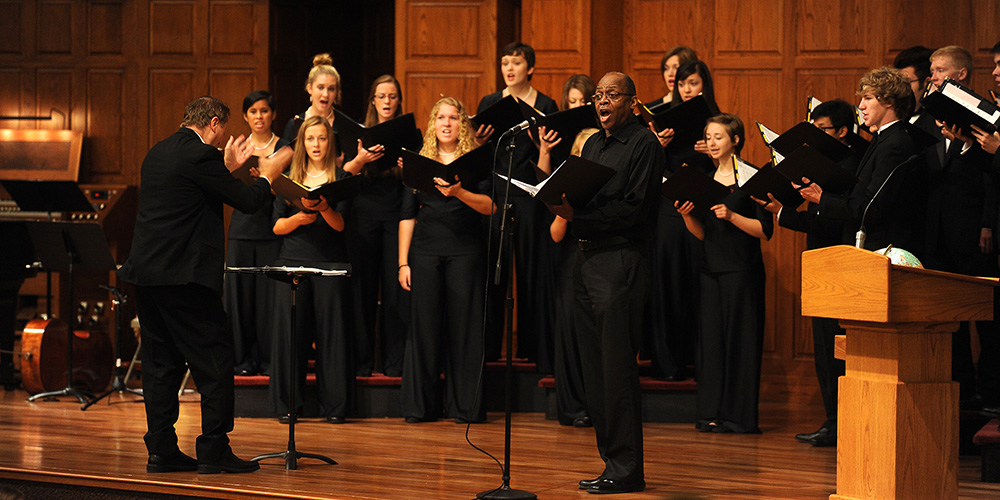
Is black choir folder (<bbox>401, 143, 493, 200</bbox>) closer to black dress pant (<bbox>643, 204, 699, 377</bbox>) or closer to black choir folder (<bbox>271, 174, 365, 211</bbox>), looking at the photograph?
black choir folder (<bbox>271, 174, 365, 211</bbox>)

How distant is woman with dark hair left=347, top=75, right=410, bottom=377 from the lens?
5.57 meters

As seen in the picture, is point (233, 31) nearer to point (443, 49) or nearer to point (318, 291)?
point (443, 49)

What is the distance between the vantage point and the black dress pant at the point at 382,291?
5.57m

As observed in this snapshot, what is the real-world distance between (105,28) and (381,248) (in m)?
3.53

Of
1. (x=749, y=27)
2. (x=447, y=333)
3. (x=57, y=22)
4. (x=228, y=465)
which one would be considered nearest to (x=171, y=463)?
(x=228, y=465)

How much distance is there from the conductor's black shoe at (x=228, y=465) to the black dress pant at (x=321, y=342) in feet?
3.86

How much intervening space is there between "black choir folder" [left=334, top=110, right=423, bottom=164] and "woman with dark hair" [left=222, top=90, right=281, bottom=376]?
650 millimetres

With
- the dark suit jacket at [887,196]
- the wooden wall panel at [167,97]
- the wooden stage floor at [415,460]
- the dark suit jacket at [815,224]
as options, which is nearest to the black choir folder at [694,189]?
the dark suit jacket at [815,224]

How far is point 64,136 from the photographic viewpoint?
25.7 feet

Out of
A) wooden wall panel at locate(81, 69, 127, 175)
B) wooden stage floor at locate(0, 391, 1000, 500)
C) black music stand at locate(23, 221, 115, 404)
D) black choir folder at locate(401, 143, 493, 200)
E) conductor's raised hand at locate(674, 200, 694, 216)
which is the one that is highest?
wooden wall panel at locate(81, 69, 127, 175)

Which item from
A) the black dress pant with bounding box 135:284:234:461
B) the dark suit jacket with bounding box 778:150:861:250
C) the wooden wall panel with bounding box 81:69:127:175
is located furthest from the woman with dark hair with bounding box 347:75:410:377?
the wooden wall panel with bounding box 81:69:127:175

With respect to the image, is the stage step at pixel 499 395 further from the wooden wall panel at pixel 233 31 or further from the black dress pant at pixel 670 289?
the wooden wall panel at pixel 233 31

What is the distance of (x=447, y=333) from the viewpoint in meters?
5.41

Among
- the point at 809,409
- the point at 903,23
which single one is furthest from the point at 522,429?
the point at 903,23
